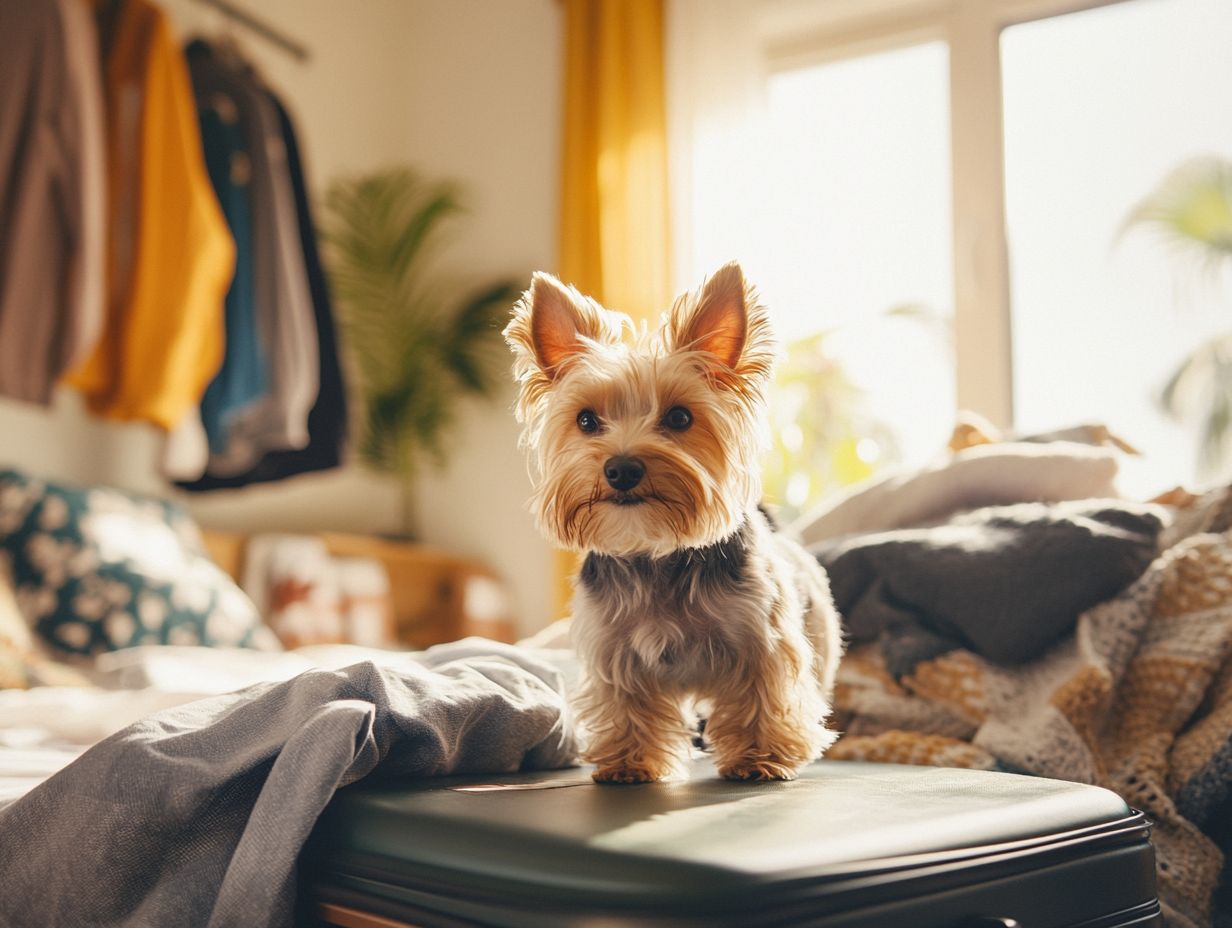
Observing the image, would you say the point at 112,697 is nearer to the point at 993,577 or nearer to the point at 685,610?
the point at 685,610

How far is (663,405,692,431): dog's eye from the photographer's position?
3.67 feet

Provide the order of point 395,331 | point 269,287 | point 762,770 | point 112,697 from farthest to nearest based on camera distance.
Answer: point 395,331 → point 269,287 → point 112,697 → point 762,770

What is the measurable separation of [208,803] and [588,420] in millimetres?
494

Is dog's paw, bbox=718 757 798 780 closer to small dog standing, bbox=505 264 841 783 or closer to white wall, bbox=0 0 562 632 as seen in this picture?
small dog standing, bbox=505 264 841 783

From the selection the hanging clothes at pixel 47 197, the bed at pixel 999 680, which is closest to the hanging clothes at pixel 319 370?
the hanging clothes at pixel 47 197

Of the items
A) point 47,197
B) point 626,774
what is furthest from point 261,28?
point 626,774

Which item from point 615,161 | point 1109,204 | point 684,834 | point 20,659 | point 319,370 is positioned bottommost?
point 20,659

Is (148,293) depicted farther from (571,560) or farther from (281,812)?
(281,812)

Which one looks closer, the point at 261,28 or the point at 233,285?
the point at 233,285

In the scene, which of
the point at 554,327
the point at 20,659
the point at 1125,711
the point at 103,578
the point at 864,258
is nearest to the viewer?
the point at 554,327

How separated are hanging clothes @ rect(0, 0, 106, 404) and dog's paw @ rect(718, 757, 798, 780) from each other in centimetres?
225

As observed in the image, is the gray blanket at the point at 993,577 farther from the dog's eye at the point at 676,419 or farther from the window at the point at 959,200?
the window at the point at 959,200

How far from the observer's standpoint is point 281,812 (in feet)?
3.10

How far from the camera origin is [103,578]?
2523mm
